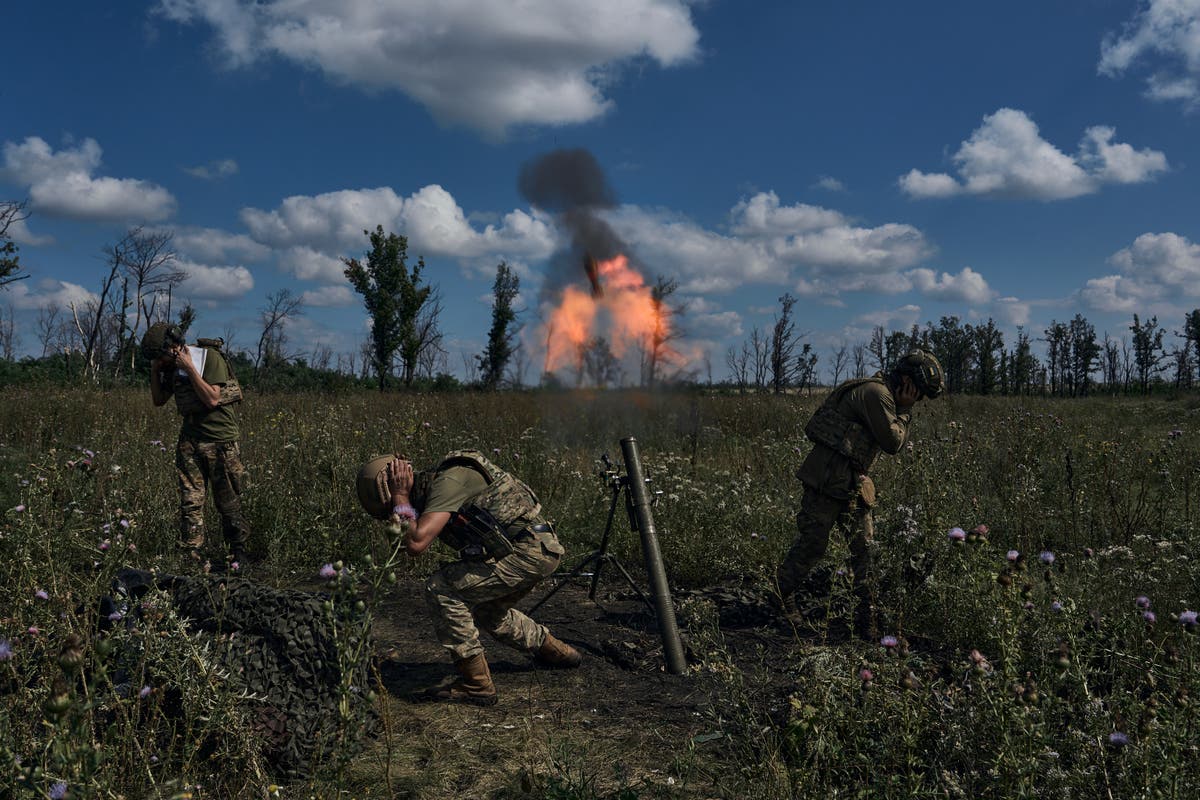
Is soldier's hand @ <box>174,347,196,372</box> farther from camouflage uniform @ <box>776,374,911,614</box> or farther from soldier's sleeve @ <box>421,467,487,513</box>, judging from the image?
camouflage uniform @ <box>776,374,911,614</box>

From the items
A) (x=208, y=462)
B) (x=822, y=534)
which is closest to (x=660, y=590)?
(x=822, y=534)

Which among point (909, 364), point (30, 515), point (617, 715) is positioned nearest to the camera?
point (30, 515)

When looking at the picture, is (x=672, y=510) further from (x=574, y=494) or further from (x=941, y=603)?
(x=941, y=603)

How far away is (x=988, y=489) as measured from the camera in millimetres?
7742

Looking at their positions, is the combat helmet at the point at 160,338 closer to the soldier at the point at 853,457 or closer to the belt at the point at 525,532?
the belt at the point at 525,532

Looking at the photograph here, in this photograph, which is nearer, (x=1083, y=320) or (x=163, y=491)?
(x=163, y=491)

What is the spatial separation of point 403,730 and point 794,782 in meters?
1.92

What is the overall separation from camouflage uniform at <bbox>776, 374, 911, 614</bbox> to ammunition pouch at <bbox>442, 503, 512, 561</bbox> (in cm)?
225

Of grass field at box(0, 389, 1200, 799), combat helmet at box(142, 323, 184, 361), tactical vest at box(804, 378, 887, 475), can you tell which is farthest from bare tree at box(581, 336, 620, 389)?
combat helmet at box(142, 323, 184, 361)

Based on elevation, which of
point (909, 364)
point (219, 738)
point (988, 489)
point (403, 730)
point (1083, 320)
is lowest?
point (403, 730)

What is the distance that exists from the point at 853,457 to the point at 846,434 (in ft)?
0.55

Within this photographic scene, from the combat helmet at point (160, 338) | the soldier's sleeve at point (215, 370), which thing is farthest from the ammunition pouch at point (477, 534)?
the combat helmet at point (160, 338)

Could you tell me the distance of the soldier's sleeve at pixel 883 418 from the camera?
5062 mm

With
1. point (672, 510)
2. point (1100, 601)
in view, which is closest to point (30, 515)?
point (672, 510)
